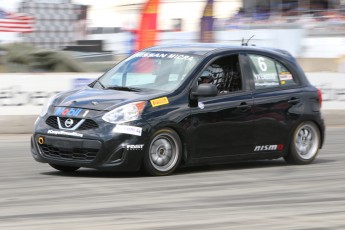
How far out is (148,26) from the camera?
2272cm

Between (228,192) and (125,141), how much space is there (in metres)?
1.31

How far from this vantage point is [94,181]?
29.5 feet

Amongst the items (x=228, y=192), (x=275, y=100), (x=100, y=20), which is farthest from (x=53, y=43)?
(x=228, y=192)

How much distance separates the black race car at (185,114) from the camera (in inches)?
354

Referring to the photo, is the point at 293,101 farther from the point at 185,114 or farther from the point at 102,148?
the point at 102,148

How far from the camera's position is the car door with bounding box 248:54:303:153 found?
10258 millimetres

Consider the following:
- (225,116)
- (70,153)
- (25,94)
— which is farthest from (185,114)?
(25,94)

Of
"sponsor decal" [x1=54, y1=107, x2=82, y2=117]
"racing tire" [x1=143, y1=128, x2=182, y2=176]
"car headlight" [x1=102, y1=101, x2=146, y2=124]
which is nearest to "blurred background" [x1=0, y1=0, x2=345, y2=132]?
"racing tire" [x1=143, y1=128, x2=182, y2=176]

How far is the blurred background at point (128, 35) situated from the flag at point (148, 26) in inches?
1.1

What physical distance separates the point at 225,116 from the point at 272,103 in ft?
2.87

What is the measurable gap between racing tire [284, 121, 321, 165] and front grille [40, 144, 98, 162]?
10.0ft

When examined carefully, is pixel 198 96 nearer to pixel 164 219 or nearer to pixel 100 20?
pixel 164 219

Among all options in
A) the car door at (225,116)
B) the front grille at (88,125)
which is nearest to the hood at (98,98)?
the front grille at (88,125)

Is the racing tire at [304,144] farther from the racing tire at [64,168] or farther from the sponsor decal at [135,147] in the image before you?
the racing tire at [64,168]
